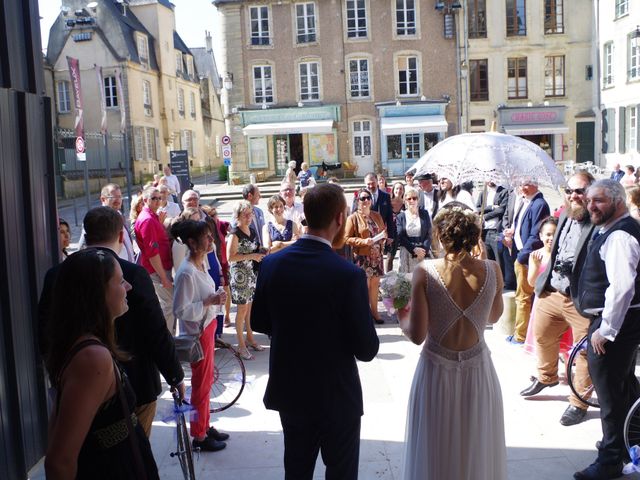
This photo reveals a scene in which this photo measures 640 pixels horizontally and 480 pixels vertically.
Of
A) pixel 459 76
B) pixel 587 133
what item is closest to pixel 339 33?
pixel 459 76

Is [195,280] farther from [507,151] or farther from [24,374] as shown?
[507,151]

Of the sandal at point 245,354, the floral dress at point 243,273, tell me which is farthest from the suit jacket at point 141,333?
the floral dress at point 243,273

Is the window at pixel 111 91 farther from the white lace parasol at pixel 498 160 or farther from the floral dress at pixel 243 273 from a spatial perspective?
the white lace parasol at pixel 498 160

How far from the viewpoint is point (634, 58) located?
29094 mm

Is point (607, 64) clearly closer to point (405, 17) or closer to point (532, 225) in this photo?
point (405, 17)

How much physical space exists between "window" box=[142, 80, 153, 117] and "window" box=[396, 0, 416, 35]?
16.5 meters

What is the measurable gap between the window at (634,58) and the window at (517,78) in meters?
5.47

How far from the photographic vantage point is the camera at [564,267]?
4723mm

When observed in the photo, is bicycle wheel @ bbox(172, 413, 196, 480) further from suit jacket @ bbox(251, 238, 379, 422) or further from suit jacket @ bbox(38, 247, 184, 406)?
suit jacket @ bbox(251, 238, 379, 422)

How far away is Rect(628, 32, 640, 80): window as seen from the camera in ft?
93.3

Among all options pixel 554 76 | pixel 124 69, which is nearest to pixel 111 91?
pixel 124 69

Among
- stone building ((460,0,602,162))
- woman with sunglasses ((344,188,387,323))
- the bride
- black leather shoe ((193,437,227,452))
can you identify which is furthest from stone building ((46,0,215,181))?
the bride

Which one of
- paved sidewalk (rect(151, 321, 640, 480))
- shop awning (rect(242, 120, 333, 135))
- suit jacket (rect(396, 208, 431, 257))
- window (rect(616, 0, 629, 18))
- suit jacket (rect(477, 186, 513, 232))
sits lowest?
paved sidewalk (rect(151, 321, 640, 480))

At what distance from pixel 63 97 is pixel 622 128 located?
3174cm
